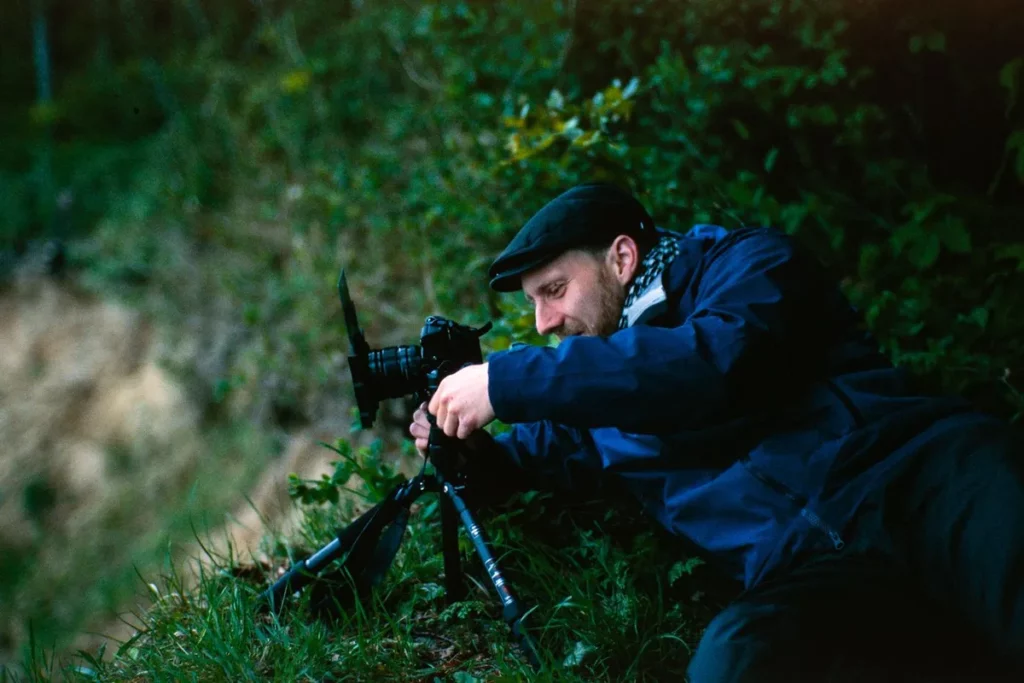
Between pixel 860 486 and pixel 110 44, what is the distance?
13.4 meters

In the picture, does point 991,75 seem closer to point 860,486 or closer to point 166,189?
point 860,486

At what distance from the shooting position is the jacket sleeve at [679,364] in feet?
6.02

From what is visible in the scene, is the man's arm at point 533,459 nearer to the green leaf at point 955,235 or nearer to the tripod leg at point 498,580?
the tripod leg at point 498,580

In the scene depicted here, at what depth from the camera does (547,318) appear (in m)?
2.32

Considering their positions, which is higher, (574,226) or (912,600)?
(574,226)

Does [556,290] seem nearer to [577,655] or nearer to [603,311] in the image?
[603,311]

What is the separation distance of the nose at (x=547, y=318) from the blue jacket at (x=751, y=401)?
280mm

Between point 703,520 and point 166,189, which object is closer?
point 703,520

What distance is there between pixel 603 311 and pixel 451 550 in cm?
86

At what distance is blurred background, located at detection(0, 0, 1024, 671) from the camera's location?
3.61 m

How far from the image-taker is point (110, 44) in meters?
12.1

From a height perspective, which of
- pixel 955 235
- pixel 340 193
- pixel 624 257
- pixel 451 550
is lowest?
pixel 955 235

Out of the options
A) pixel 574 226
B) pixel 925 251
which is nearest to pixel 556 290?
pixel 574 226

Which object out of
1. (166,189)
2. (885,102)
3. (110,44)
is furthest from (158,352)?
(885,102)
